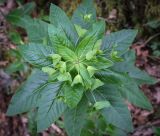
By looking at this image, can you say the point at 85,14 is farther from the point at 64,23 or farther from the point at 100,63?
the point at 100,63

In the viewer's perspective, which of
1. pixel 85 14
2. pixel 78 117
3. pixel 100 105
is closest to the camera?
pixel 100 105

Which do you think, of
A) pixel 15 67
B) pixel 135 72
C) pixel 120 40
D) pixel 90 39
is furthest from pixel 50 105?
pixel 15 67

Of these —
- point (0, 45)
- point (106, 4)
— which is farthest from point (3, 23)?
point (106, 4)

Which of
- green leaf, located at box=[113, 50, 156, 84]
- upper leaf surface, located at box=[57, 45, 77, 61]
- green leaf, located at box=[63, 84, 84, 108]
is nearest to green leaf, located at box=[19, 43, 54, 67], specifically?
upper leaf surface, located at box=[57, 45, 77, 61]

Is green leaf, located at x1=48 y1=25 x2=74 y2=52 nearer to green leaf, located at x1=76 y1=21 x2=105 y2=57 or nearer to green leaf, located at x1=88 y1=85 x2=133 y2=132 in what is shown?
green leaf, located at x1=76 y1=21 x2=105 y2=57

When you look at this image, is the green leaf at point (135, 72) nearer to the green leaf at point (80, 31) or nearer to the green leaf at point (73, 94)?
the green leaf at point (80, 31)

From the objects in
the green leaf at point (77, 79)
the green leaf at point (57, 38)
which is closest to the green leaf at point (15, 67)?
the green leaf at point (57, 38)
